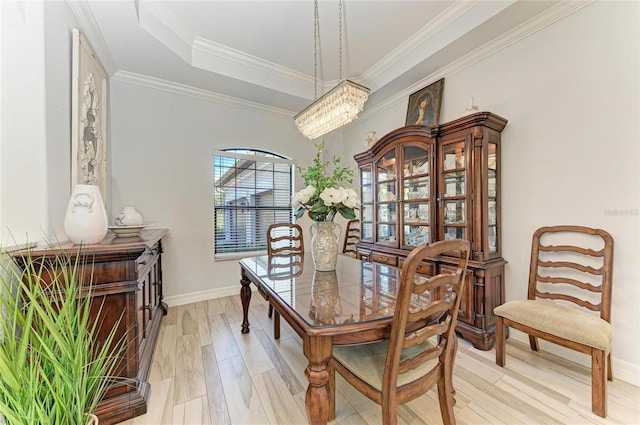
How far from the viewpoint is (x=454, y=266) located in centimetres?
225

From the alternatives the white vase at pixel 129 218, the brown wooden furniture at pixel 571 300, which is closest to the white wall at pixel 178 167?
the white vase at pixel 129 218

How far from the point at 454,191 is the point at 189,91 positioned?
335cm

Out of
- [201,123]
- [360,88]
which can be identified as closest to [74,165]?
[201,123]

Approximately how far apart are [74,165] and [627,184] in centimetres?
386

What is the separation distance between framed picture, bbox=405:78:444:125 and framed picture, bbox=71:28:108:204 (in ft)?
10.4

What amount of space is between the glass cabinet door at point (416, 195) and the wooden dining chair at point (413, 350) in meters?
1.36

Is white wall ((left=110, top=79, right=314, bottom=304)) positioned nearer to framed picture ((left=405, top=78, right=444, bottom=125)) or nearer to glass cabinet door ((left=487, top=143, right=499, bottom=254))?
framed picture ((left=405, top=78, right=444, bottom=125))

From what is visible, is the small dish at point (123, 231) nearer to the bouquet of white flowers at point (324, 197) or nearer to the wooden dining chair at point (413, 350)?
the bouquet of white flowers at point (324, 197)

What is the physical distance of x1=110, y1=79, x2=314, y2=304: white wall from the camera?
2865 millimetres

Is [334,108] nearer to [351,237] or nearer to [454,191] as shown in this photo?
[454,191]

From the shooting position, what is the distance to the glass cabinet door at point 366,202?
129 inches

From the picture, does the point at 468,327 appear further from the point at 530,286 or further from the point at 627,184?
the point at 627,184

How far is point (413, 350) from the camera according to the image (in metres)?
1.25

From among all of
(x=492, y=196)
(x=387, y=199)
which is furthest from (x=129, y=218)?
(x=492, y=196)
